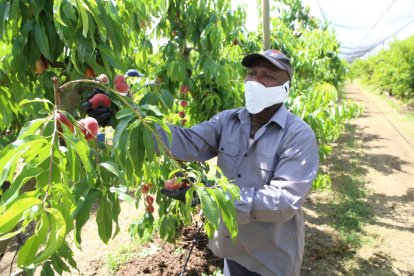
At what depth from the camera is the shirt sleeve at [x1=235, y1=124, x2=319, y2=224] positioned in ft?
4.47

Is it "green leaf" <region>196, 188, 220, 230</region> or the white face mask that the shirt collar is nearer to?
the white face mask

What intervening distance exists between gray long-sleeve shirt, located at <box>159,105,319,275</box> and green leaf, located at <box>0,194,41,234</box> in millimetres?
1013

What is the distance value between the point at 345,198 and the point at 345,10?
6189 mm

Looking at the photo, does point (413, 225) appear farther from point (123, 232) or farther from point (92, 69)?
point (92, 69)

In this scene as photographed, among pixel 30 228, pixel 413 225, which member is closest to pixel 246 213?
pixel 30 228

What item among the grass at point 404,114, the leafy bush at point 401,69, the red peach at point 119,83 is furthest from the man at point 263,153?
the leafy bush at point 401,69

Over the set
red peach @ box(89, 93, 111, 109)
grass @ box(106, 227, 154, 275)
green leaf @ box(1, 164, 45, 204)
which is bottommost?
grass @ box(106, 227, 154, 275)

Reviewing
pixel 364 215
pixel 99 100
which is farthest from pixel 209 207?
pixel 364 215

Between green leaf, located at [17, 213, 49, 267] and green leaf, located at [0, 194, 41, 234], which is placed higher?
green leaf, located at [0, 194, 41, 234]

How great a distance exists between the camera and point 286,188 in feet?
4.70

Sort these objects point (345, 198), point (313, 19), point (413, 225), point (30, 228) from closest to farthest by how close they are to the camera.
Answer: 1. point (30, 228)
2. point (413, 225)
3. point (345, 198)
4. point (313, 19)

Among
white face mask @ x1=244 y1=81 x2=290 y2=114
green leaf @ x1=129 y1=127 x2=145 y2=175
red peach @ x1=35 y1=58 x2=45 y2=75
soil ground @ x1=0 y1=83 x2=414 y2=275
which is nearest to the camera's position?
green leaf @ x1=129 y1=127 x2=145 y2=175

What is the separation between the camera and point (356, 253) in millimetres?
3424

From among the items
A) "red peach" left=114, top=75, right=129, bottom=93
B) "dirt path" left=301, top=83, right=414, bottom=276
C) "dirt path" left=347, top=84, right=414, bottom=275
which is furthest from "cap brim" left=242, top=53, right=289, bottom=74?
"dirt path" left=347, top=84, right=414, bottom=275
